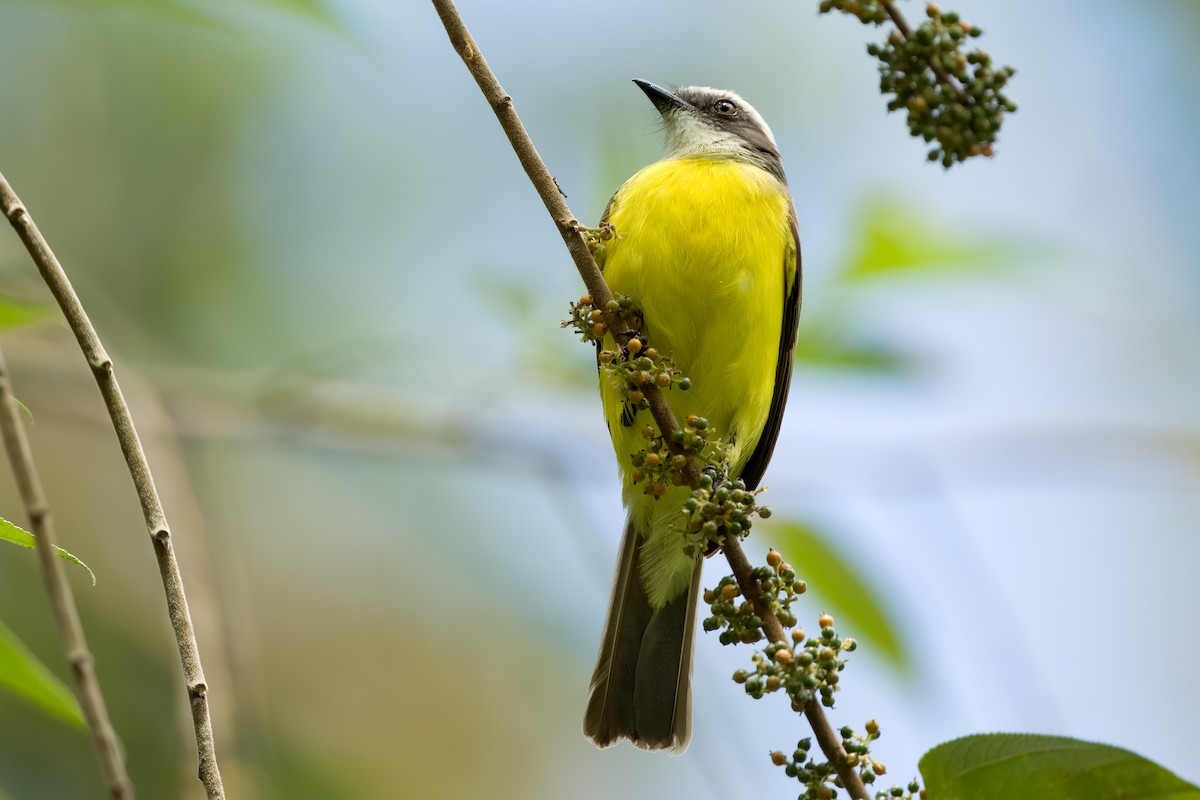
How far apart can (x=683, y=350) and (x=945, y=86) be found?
195 centimetres

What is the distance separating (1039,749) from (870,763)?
13.5 inches

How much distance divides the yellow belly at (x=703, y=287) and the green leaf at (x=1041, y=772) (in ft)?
6.41

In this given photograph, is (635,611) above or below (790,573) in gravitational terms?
above

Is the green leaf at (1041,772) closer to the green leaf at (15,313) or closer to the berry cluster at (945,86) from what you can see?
the berry cluster at (945,86)

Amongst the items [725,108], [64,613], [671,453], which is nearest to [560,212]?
[671,453]

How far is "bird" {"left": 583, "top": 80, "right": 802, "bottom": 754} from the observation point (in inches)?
167

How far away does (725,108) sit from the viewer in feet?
18.2

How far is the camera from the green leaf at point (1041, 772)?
2.01m

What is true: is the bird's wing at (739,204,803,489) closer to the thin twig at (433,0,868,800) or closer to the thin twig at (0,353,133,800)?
the thin twig at (433,0,868,800)

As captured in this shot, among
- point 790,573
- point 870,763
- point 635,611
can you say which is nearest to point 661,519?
point 635,611

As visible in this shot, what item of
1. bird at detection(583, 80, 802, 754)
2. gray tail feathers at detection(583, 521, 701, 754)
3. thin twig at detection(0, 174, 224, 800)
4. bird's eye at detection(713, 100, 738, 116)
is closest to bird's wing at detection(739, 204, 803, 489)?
bird at detection(583, 80, 802, 754)

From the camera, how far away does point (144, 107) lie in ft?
22.8

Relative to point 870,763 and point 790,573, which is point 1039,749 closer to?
point 870,763

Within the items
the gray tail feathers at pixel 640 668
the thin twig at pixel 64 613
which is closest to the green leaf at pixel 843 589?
the gray tail feathers at pixel 640 668
